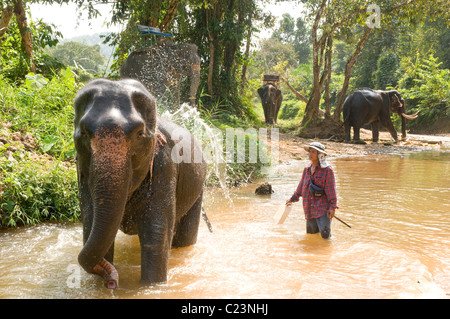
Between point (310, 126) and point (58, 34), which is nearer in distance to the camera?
point (58, 34)

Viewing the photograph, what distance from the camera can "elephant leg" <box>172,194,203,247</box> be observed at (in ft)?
16.5

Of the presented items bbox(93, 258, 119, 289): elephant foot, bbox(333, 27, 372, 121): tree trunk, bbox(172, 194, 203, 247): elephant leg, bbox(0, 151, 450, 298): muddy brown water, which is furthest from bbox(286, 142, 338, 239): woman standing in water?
bbox(333, 27, 372, 121): tree trunk

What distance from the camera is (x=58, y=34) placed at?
12.3 m

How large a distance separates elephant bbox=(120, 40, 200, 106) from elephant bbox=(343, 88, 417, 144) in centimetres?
878

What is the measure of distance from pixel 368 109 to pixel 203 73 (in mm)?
6652

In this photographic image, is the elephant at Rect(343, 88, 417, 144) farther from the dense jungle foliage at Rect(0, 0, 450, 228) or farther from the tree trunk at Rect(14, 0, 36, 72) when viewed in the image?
the tree trunk at Rect(14, 0, 36, 72)

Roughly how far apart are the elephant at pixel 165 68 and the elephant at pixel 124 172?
619 centimetres

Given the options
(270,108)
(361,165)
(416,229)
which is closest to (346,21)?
(361,165)

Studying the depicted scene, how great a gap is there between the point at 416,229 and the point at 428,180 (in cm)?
434

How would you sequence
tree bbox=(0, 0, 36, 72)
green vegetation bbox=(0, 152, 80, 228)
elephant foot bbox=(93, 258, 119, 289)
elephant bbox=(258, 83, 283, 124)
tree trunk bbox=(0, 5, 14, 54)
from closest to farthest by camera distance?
elephant foot bbox=(93, 258, 119, 289), green vegetation bbox=(0, 152, 80, 228), tree trunk bbox=(0, 5, 14, 54), tree bbox=(0, 0, 36, 72), elephant bbox=(258, 83, 283, 124)

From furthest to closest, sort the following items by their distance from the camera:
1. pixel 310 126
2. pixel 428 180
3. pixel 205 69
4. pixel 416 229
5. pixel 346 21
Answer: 1. pixel 310 126
2. pixel 346 21
3. pixel 205 69
4. pixel 428 180
5. pixel 416 229

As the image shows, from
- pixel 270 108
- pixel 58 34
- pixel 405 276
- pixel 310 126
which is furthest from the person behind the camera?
pixel 270 108
